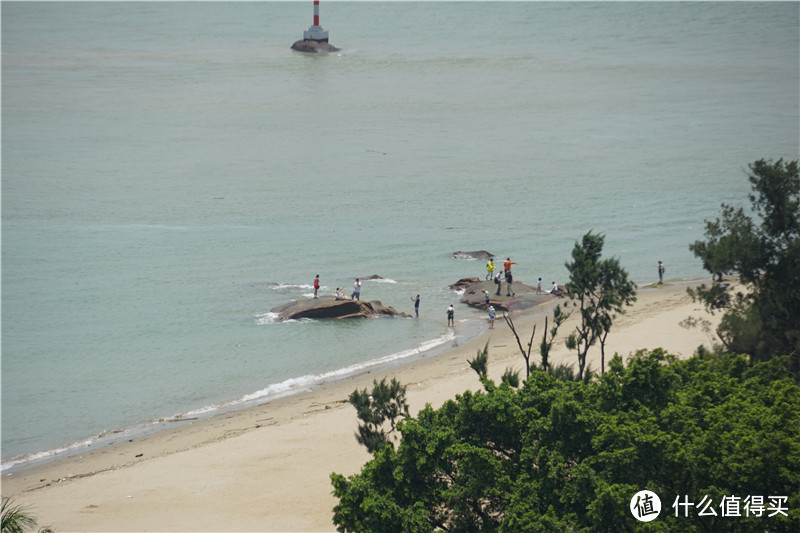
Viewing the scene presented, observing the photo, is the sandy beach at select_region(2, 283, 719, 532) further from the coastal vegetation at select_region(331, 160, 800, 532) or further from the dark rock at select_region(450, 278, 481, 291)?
the dark rock at select_region(450, 278, 481, 291)

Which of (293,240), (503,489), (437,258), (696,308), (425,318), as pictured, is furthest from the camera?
(293,240)

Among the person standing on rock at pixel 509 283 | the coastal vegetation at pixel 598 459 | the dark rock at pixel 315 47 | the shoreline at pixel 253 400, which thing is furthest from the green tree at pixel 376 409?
the dark rock at pixel 315 47

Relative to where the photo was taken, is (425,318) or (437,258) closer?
(425,318)

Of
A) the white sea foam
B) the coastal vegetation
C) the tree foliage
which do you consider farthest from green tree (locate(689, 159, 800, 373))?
the white sea foam

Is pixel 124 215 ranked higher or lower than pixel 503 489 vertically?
higher

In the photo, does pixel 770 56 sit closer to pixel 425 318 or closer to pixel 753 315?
pixel 425 318

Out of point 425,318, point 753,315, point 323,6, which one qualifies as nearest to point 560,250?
point 425,318

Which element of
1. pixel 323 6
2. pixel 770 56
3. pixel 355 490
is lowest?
pixel 355 490
